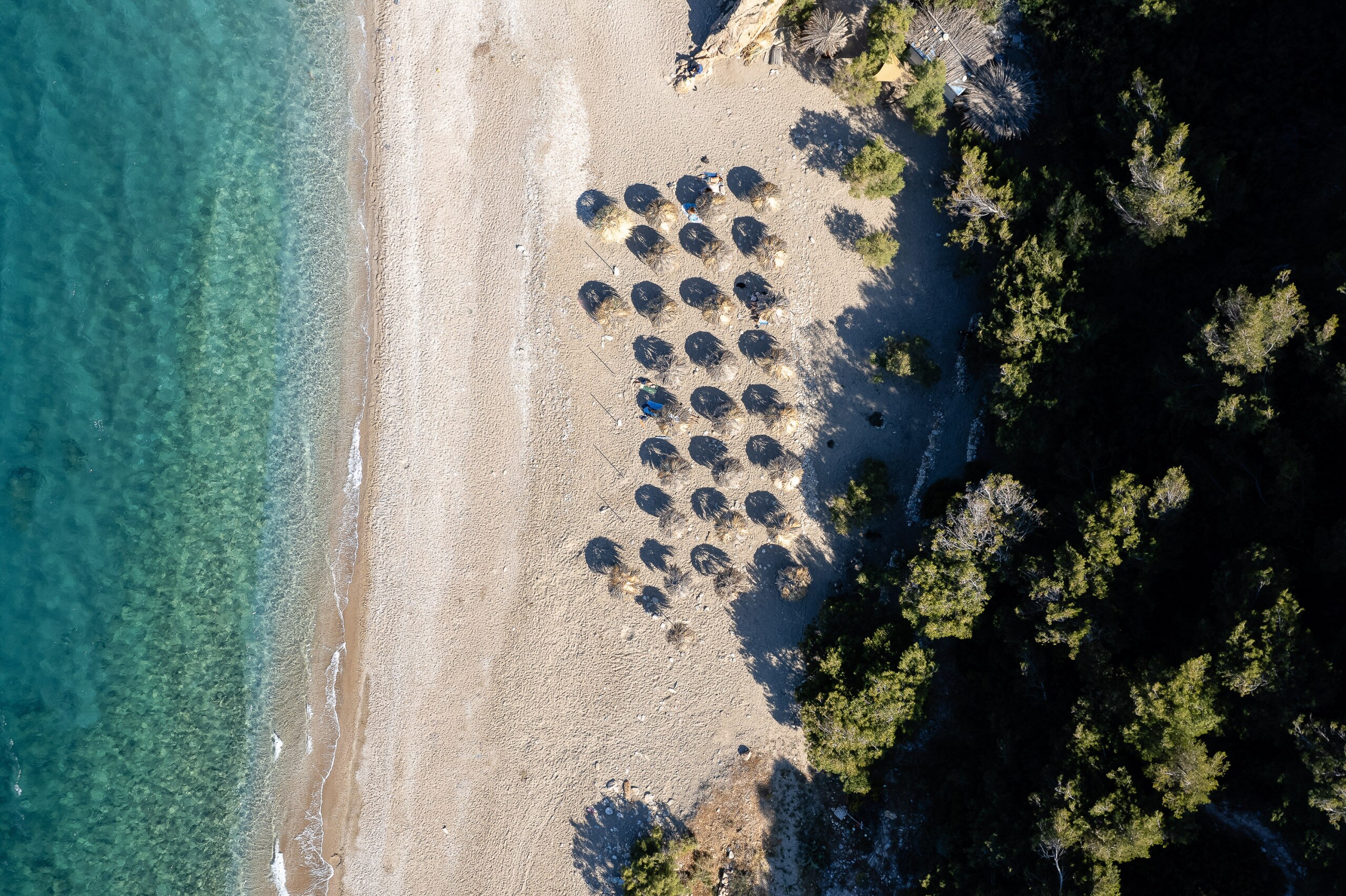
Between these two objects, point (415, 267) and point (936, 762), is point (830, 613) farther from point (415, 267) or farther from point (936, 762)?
point (415, 267)

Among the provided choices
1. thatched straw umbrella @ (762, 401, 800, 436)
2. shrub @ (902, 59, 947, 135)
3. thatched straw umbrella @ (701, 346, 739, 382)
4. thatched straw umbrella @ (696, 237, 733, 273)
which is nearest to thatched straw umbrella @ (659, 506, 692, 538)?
thatched straw umbrella @ (762, 401, 800, 436)

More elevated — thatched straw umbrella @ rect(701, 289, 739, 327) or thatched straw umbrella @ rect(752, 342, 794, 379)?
thatched straw umbrella @ rect(701, 289, 739, 327)

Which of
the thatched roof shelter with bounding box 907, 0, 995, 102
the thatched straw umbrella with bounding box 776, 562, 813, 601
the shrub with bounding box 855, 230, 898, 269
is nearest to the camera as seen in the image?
the thatched roof shelter with bounding box 907, 0, 995, 102

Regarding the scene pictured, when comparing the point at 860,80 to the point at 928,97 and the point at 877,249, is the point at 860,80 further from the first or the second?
the point at 877,249

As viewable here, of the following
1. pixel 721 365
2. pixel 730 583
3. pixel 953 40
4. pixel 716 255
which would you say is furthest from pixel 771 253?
pixel 730 583

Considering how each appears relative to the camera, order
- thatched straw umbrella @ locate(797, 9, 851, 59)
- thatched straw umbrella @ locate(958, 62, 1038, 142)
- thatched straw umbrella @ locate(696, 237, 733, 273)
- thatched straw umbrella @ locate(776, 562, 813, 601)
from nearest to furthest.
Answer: thatched straw umbrella @ locate(958, 62, 1038, 142)
thatched straw umbrella @ locate(797, 9, 851, 59)
thatched straw umbrella @ locate(776, 562, 813, 601)
thatched straw umbrella @ locate(696, 237, 733, 273)

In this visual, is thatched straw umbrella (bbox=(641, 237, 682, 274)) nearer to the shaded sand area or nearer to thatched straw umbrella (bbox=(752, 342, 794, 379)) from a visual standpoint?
the shaded sand area
